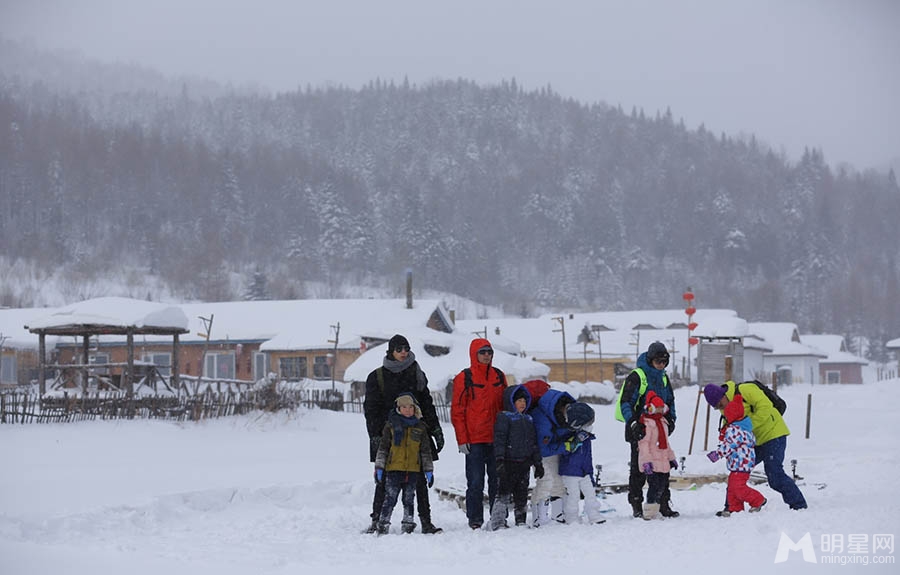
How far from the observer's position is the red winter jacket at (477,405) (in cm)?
1027

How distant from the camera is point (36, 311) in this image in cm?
5150

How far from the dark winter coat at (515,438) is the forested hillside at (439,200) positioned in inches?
3594

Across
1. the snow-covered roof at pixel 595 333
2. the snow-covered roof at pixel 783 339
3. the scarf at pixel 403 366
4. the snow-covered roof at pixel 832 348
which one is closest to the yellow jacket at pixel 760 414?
the scarf at pixel 403 366

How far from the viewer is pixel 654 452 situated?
10156mm

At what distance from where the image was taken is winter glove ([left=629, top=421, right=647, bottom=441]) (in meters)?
10.1

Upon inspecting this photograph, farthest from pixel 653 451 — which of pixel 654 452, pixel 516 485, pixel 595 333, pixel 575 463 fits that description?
pixel 595 333

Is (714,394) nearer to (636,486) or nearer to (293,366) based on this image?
(636,486)

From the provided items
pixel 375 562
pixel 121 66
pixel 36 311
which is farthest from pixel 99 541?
pixel 121 66

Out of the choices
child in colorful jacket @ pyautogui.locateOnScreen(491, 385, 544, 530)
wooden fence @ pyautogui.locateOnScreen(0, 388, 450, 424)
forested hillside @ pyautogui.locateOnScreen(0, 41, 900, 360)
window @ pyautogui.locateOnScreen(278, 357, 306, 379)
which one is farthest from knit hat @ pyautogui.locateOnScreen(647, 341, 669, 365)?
forested hillside @ pyautogui.locateOnScreen(0, 41, 900, 360)

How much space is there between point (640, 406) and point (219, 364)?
143ft

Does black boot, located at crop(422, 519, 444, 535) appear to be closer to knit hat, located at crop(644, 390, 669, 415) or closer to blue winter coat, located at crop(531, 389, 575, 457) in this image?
blue winter coat, located at crop(531, 389, 575, 457)

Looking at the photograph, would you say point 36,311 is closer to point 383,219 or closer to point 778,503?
point 778,503

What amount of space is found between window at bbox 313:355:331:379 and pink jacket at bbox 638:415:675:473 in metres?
39.0

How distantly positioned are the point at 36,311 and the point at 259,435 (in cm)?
3454
